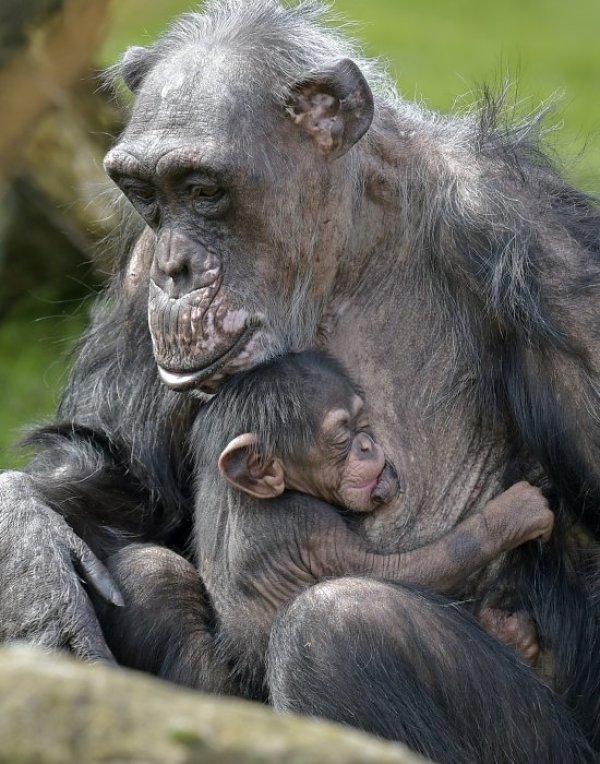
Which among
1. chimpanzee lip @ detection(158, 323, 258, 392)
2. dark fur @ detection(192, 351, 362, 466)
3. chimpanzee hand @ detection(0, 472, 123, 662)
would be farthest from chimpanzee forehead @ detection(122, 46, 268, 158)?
chimpanzee hand @ detection(0, 472, 123, 662)

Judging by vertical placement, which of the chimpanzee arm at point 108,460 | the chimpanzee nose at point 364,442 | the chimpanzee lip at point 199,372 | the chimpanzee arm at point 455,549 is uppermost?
the chimpanzee lip at point 199,372

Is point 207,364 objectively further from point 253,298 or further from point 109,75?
point 109,75

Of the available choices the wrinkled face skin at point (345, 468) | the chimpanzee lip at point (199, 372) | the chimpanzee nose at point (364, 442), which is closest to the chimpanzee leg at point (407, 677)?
the wrinkled face skin at point (345, 468)

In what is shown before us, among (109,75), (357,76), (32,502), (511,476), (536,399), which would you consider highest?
Answer: (357,76)

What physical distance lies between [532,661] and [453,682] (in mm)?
612

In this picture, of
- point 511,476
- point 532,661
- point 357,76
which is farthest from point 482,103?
point 532,661

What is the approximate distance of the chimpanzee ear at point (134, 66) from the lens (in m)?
5.95

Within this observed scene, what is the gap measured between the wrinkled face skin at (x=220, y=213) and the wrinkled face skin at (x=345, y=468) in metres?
0.36

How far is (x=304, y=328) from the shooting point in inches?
225

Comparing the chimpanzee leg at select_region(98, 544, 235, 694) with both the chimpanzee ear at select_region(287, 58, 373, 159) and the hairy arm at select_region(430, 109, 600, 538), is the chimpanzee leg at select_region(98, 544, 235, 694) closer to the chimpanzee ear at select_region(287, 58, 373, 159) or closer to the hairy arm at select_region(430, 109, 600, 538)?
the hairy arm at select_region(430, 109, 600, 538)

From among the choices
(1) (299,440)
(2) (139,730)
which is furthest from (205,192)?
(2) (139,730)

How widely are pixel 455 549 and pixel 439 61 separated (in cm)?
1376

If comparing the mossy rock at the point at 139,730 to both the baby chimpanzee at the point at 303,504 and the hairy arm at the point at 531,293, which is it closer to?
the baby chimpanzee at the point at 303,504

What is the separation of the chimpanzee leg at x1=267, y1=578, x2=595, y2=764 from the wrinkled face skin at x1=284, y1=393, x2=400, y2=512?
0.53m
